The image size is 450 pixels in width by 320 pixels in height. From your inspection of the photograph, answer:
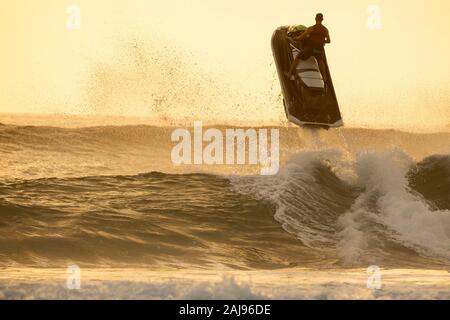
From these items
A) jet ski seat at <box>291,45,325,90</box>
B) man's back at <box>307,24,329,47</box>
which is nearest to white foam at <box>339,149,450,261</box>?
jet ski seat at <box>291,45,325,90</box>

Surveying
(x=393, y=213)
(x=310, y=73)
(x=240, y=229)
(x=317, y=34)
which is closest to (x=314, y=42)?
(x=317, y=34)

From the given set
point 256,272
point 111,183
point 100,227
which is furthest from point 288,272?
point 111,183

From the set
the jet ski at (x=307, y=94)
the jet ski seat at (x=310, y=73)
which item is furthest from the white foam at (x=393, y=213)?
the jet ski seat at (x=310, y=73)

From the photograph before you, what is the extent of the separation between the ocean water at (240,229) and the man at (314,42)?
4.92 feet

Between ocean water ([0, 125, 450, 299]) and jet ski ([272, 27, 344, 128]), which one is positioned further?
jet ski ([272, 27, 344, 128])

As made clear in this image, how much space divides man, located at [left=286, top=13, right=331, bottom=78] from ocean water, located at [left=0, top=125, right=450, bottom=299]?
1499 millimetres

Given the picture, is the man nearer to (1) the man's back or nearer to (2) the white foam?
(1) the man's back

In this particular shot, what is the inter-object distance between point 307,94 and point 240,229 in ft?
11.5

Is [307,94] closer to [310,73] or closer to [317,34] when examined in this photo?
[310,73]

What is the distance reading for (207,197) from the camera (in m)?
13.5

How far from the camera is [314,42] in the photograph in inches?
554

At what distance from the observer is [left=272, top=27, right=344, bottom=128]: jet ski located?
46.2 feet

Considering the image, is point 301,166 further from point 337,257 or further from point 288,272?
point 288,272

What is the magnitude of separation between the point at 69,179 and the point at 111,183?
3.32ft
